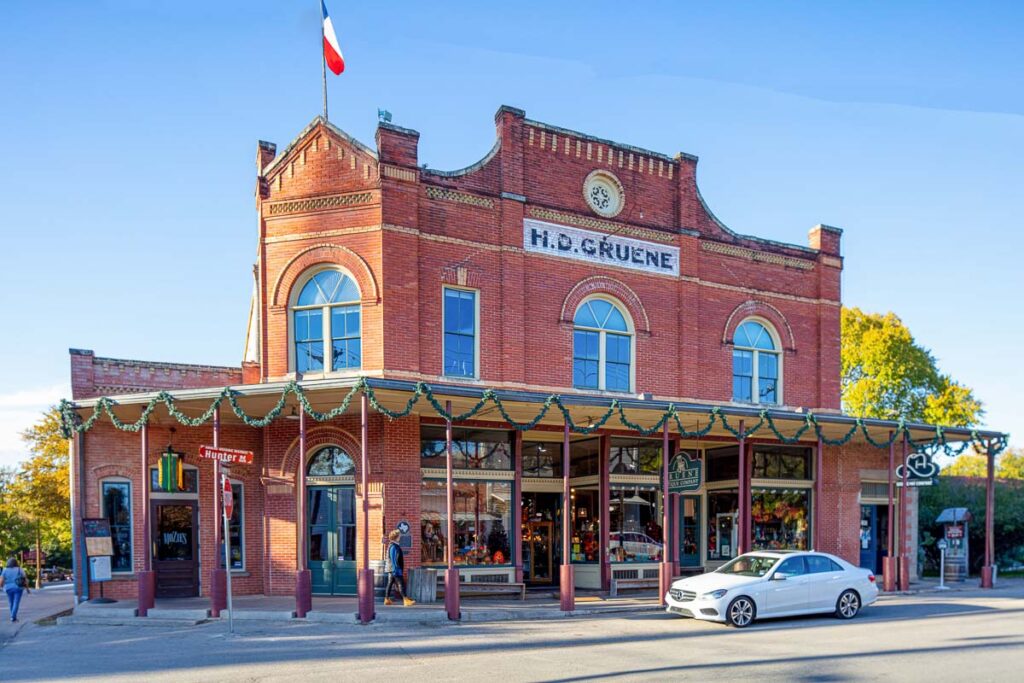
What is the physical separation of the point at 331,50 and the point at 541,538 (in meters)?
12.5

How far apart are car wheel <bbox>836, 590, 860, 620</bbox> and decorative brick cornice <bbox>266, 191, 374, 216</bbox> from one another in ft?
39.3

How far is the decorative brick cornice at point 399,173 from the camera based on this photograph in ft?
59.8

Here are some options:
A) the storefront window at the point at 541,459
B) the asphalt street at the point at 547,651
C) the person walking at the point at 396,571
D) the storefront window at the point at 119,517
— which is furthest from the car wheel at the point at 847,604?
the storefront window at the point at 119,517

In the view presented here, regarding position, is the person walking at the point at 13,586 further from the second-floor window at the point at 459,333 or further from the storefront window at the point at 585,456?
the storefront window at the point at 585,456

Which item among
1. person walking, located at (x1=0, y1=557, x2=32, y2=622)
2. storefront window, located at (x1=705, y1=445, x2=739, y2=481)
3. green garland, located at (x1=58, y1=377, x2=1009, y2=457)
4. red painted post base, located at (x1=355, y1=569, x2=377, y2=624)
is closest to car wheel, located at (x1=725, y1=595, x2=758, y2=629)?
green garland, located at (x1=58, y1=377, x2=1009, y2=457)

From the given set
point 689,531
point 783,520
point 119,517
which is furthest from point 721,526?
point 119,517

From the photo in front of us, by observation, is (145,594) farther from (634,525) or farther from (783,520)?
(783,520)

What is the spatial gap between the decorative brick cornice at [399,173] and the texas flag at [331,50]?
3.53m

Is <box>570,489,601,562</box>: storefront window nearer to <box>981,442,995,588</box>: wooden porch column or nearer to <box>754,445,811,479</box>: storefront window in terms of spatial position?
<box>754,445,811,479</box>: storefront window

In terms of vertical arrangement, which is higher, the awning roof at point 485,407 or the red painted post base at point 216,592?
the awning roof at point 485,407

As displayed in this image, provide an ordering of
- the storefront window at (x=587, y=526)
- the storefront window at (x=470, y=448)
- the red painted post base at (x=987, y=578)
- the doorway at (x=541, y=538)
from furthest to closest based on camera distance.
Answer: the red painted post base at (x=987, y=578), the storefront window at (x=587, y=526), the doorway at (x=541, y=538), the storefront window at (x=470, y=448)

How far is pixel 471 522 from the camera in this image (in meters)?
19.0

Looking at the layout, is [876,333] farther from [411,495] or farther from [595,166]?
[411,495]

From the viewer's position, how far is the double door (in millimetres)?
18234
